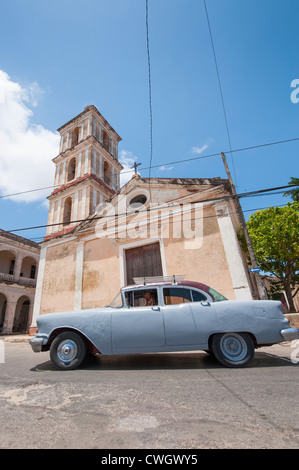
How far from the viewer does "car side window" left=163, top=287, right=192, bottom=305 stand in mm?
4004

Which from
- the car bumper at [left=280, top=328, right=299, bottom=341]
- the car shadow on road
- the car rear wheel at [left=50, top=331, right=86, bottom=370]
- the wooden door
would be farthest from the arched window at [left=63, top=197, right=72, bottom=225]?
the car bumper at [left=280, top=328, right=299, bottom=341]

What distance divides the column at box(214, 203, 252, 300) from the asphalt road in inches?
173

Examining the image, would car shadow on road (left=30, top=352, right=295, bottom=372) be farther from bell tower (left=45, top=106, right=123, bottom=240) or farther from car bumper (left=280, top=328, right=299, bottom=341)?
bell tower (left=45, top=106, right=123, bottom=240)

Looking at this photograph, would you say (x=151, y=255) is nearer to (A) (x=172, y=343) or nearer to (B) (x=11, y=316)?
(A) (x=172, y=343)

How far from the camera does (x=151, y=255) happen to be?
10.4 m

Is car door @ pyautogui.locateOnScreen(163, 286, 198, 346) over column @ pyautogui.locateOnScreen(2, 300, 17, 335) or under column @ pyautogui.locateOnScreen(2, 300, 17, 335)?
under

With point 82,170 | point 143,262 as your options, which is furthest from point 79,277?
point 82,170

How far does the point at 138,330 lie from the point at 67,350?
1.32m

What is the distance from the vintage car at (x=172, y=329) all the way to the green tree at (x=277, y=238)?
1280cm

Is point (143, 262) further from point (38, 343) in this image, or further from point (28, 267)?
point (28, 267)

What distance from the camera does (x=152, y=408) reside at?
2.13m

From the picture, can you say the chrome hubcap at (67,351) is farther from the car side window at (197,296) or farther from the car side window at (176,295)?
the car side window at (197,296)

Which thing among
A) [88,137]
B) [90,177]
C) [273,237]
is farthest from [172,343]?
[88,137]
